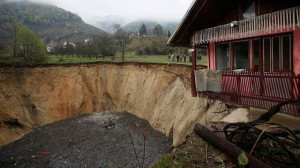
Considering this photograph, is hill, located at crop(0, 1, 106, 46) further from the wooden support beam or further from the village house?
the wooden support beam

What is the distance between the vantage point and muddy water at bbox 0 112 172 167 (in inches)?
479

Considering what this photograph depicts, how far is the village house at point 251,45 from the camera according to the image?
677cm

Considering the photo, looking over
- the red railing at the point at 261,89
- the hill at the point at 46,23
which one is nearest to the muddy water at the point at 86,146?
the red railing at the point at 261,89

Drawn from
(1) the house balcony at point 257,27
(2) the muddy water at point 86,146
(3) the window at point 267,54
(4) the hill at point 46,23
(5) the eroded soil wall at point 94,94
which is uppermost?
(4) the hill at point 46,23

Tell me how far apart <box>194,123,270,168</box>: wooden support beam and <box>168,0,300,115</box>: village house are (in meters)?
3.67

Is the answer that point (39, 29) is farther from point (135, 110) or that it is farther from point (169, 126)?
point (169, 126)

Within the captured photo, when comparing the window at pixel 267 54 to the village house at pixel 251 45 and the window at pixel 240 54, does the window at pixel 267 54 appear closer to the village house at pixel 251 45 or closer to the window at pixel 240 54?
the village house at pixel 251 45

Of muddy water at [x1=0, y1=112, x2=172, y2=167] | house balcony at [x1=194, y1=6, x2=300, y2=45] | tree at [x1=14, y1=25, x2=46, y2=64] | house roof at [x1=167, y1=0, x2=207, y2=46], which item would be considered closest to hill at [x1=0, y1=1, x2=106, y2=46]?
tree at [x1=14, y1=25, x2=46, y2=64]

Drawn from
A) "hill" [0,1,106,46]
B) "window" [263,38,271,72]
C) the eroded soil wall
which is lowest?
the eroded soil wall

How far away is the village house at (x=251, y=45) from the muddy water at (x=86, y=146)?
6.12m

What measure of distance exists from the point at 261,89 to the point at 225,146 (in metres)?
4.33

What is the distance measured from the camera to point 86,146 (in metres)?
14.0

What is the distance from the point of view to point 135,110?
2202 centimetres

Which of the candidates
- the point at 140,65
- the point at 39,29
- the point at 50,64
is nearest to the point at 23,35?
the point at 50,64
